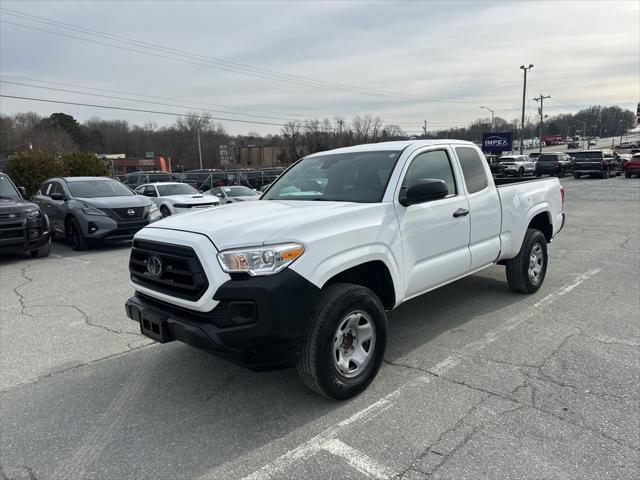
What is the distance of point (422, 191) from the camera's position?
380cm

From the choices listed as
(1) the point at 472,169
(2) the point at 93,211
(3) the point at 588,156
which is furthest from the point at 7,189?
(3) the point at 588,156

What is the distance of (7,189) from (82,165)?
14.4 meters

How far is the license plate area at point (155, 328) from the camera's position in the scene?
3.31m

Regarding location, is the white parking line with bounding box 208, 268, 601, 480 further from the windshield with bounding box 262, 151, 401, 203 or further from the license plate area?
the windshield with bounding box 262, 151, 401, 203

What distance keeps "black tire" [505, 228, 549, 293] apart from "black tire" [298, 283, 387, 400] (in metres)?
2.95

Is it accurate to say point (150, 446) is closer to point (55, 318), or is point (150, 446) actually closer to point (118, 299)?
point (55, 318)

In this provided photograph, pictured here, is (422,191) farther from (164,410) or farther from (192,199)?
(192,199)

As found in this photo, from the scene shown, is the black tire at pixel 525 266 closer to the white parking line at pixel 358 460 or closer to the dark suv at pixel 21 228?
the white parking line at pixel 358 460

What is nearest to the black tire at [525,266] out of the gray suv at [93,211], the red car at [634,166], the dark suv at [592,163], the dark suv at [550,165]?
the gray suv at [93,211]

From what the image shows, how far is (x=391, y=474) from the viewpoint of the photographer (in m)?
2.64

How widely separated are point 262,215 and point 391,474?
77.7 inches

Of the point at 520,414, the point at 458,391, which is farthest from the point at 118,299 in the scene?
the point at 520,414

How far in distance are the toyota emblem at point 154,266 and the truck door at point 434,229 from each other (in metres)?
1.94

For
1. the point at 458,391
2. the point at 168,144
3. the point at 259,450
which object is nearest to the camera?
the point at 259,450
